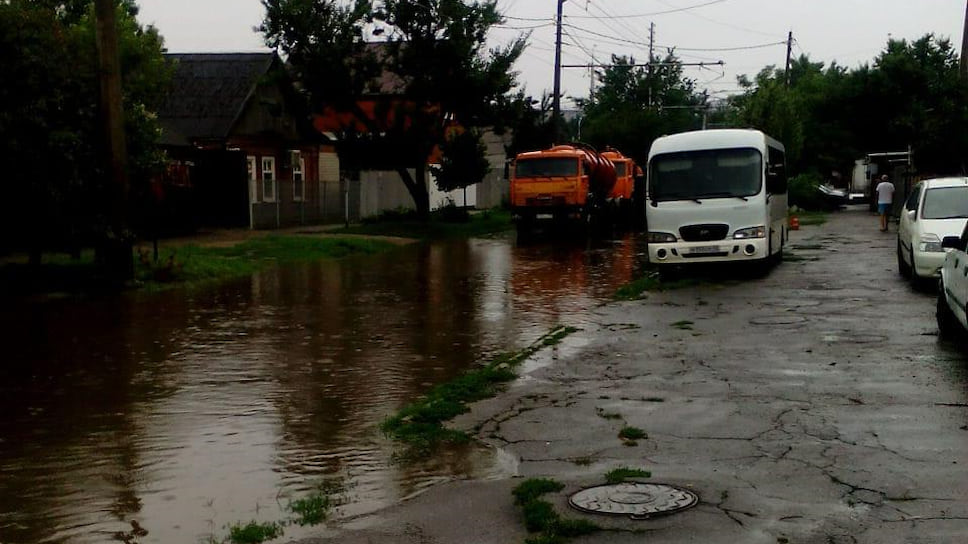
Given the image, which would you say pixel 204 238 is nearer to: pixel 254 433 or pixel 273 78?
pixel 273 78

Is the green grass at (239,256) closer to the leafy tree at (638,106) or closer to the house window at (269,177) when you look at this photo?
the house window at (269,177)

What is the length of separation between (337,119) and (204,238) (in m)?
9.83

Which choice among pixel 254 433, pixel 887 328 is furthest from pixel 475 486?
pixel 887 328

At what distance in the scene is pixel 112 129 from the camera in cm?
1734

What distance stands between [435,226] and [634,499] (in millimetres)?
31462

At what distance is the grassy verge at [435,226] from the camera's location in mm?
34469

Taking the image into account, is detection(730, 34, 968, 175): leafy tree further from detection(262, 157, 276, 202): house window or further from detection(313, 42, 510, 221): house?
detection(262, 157, 276, 202): house window

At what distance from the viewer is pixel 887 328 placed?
12477 millimetres

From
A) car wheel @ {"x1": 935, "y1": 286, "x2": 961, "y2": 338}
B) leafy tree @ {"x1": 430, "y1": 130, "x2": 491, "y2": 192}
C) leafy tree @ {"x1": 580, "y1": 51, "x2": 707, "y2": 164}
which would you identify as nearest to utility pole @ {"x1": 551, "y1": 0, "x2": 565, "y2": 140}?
leafy tree @ {"x1": 580, "y1": 51, "x2": 707, "y2": 164}

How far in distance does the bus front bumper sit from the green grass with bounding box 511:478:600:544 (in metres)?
12.8

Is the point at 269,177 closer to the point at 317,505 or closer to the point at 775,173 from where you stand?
the point at 775,173

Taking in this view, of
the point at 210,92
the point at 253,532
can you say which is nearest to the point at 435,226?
the point at 210,92

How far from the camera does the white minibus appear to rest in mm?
18469

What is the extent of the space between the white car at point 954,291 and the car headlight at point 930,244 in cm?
410
